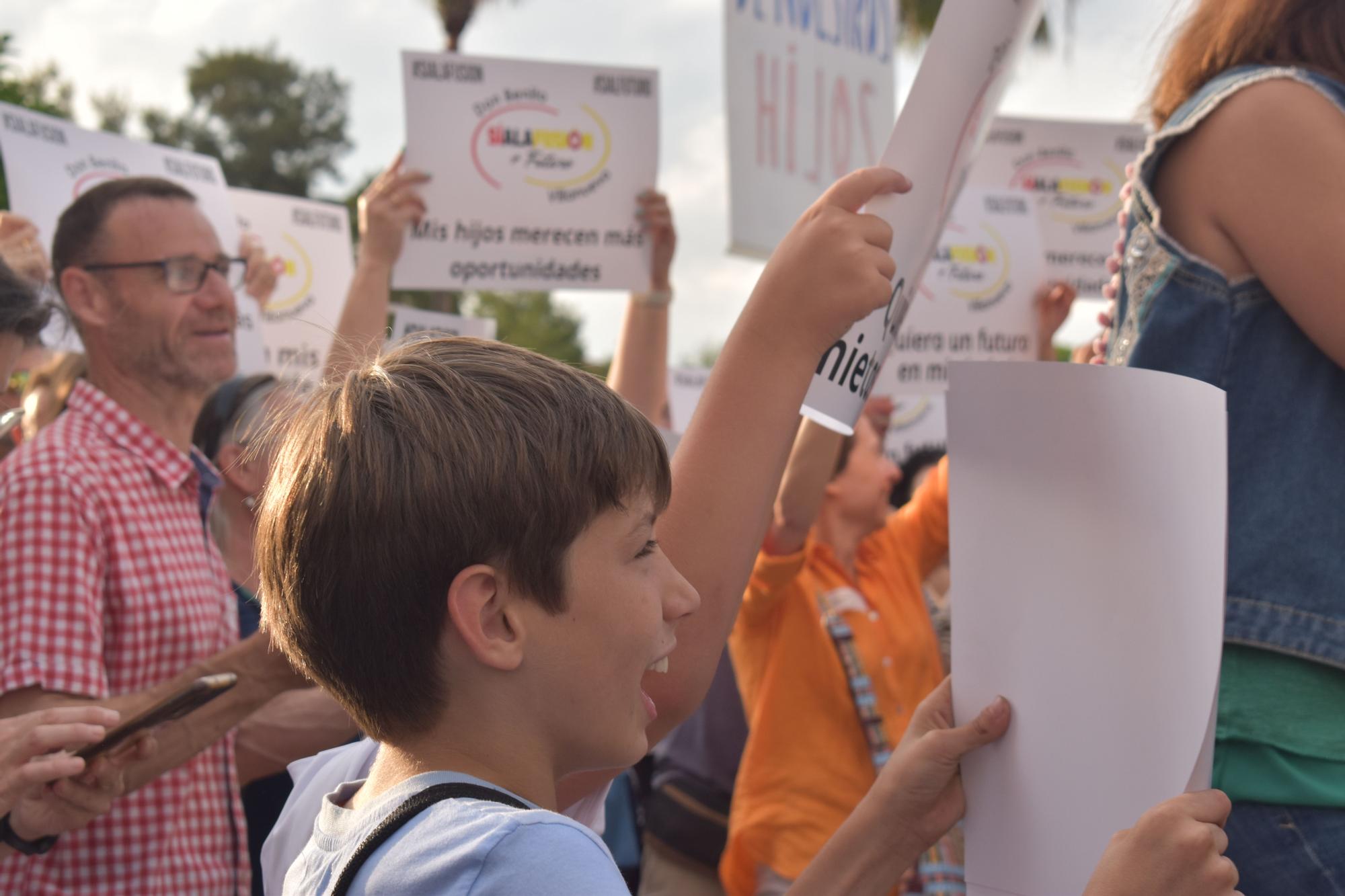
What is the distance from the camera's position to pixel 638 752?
123 centimetres

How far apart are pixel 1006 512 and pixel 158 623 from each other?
1.77 meters

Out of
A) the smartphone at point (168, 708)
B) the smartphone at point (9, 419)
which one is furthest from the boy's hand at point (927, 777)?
the smartphone at point (9, 419)

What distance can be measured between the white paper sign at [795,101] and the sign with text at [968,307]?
49 cm

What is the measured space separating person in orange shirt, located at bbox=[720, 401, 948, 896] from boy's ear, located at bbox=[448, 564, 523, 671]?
2052 mm

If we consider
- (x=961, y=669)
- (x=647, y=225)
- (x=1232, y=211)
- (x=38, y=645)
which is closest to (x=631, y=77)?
(x=647, y=225)

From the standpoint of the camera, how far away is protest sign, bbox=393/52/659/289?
145 inches

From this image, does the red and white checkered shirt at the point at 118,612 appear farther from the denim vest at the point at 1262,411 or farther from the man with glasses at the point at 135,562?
the denim vest at the point at 1262,411

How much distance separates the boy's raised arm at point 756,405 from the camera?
54.1 inches

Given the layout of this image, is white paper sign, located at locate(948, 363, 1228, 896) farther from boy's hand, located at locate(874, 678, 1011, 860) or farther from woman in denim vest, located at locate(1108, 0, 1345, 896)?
woman in denim vest, located at locate(1108, 0, 1345, 896)

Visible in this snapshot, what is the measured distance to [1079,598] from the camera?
1324mm

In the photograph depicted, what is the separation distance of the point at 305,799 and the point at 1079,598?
0.84m

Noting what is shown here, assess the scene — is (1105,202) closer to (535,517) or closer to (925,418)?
(925,418)

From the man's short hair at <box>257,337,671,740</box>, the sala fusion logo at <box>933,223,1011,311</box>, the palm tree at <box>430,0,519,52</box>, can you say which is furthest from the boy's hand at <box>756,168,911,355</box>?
the palm tree at <box>430,0,519,52</box>

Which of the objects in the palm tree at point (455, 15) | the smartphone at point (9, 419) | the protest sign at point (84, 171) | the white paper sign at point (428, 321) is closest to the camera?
the smartphone at point (9, 419)
